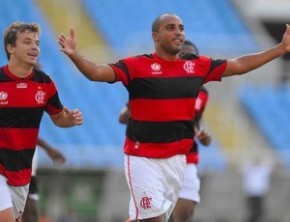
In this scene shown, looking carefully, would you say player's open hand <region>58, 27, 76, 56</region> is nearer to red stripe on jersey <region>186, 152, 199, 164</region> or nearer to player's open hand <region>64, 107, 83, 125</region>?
player's open hand <region>64, 107, 83, 125</region>

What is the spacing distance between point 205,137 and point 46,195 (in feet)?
25.6

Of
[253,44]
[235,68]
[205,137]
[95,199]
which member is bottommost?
[95,199]

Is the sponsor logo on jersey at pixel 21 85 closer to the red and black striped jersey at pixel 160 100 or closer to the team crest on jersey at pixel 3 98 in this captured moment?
the team crest on jersey at pixel 3 98

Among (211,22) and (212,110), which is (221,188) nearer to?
(212,110)

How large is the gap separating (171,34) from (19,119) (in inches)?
62.8

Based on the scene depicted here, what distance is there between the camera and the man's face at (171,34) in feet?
28.9

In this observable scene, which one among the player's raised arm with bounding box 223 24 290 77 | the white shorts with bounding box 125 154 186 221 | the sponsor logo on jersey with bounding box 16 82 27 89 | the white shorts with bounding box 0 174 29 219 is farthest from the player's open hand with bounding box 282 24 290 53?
the white shorts with bounding box 0 174 29 219

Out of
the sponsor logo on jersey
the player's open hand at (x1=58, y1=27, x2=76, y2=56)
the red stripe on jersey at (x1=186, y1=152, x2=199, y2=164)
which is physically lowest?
the red stripe on jersey at (x1=186, y1=152, x2=199, y2=164)

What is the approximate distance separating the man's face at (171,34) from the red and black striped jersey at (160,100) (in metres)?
0.15

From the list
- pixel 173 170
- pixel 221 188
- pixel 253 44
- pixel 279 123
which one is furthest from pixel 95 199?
pixel 173 170

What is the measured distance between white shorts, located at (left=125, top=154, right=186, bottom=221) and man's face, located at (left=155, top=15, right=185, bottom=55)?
3.37 ft

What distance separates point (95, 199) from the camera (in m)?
18.0

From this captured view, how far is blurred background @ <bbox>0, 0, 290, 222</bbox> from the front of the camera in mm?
17969

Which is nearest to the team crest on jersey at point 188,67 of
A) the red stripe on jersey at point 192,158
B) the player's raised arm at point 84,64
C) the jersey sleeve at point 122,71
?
the jersey sleeve at point 122,71
